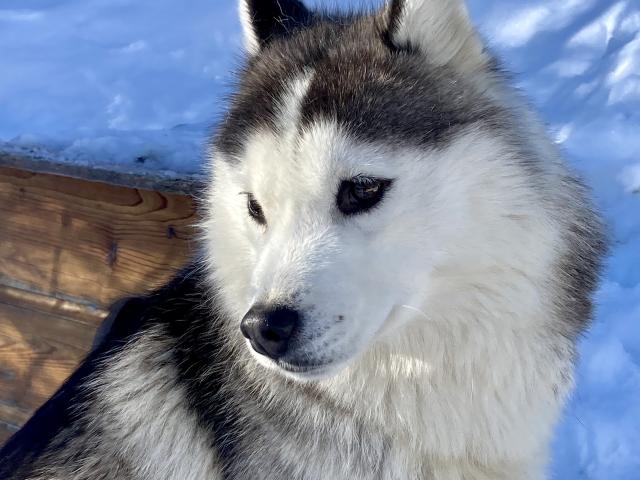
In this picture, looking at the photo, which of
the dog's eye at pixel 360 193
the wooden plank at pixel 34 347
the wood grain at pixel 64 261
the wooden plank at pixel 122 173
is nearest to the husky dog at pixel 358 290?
the dog's eye at pixel 360 193

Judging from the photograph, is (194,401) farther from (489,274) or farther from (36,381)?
(36,381)

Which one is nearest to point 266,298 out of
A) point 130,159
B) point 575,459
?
point 130,159

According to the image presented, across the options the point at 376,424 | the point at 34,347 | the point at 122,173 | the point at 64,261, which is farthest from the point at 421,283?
the point at 34,347

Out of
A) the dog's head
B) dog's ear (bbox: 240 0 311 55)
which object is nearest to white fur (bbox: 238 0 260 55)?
dog's ear (bbox: 240 0 311 55)

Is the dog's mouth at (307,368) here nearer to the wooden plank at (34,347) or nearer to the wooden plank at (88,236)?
the wooden plank at (88,236)

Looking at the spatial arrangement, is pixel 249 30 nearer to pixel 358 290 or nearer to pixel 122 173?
pixel 122 173

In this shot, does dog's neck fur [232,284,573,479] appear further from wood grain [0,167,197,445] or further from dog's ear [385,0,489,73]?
wood grain [0,167,197,445]
